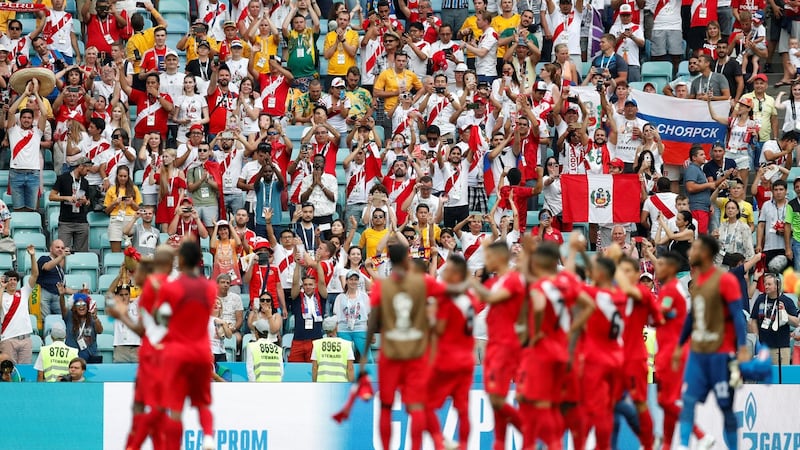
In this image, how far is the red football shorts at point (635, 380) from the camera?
647 inches

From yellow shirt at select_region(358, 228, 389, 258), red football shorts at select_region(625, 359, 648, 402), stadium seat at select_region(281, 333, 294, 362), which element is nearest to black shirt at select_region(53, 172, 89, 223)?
stadium seat at select_region(281, 333, 294, 362)

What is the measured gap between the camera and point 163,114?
85.9 ft

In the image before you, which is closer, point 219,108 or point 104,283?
point 104,283

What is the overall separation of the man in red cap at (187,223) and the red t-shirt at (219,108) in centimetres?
202

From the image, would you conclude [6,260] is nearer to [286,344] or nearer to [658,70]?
[286,344]

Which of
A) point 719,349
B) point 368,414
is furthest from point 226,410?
point 719,349

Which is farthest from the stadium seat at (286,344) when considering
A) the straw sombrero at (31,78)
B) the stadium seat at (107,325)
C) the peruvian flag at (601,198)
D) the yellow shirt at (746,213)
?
the yellow shirt at (746,213)

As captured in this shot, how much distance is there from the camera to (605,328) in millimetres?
15883

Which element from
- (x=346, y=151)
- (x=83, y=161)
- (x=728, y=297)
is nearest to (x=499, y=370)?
(x=728, y=297)

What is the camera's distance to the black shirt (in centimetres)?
2483

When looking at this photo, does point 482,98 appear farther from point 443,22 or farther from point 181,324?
point 181,324

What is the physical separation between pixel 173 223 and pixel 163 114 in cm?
251

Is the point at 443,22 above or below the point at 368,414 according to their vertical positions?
above

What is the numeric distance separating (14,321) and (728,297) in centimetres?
1135
